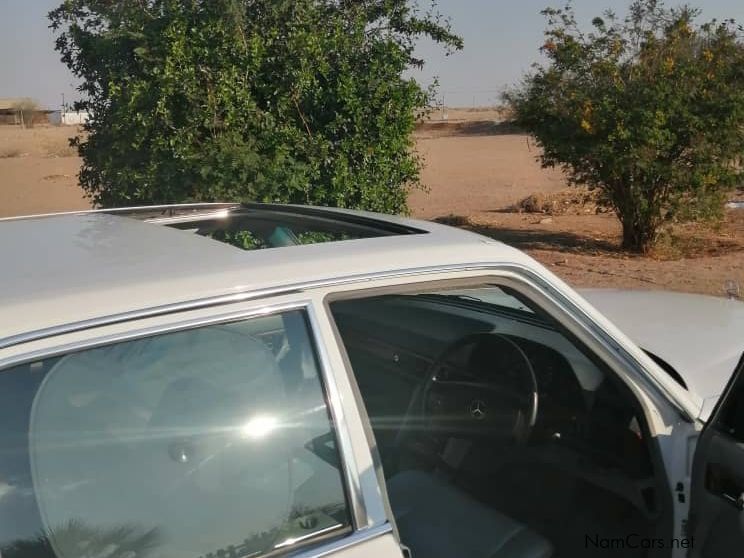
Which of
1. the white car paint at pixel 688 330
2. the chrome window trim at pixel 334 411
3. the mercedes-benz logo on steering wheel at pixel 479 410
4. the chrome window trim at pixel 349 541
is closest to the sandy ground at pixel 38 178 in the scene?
the white car paint at pixel 688 330

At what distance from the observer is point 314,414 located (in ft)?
5.58

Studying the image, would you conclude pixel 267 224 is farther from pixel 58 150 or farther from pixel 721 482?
pixel 58 150

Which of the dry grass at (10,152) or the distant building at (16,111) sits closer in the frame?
the dry grass at (10,152)

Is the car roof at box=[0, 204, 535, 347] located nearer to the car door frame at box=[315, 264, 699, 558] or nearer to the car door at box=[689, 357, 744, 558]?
the car door frame at box=[315, 264, 699, 558]

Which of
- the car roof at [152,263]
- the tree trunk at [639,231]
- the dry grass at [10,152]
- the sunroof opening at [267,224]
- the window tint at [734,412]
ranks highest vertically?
the car roof at [152,263]

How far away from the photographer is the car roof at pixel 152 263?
1.50 m

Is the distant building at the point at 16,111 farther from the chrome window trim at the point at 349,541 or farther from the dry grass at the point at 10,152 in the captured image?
the chrome window trim at the point at 349,541

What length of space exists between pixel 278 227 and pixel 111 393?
1294 millimetres

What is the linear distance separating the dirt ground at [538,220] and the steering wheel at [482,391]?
6.22 m

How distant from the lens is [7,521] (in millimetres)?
1426

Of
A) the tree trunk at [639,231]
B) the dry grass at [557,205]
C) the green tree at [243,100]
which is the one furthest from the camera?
the dry grass at [557,205]

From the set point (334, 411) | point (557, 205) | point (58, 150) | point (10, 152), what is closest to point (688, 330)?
point (334, 411)

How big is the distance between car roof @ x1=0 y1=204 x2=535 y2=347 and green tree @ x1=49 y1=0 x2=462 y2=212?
4825mm

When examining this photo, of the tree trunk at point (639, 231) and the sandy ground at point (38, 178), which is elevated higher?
the tree trunk at point (639, 231)
